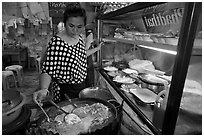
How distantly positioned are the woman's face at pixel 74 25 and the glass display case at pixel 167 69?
52 cm

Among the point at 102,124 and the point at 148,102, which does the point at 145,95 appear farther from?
the point at 102,124

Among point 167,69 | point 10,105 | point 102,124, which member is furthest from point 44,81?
point 167,69

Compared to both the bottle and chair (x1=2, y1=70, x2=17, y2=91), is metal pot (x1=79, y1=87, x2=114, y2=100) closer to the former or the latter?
the bottle

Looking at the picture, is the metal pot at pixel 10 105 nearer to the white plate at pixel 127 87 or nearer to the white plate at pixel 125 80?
the white plate at pixel 127 87

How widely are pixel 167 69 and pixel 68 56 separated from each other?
4.54 feet

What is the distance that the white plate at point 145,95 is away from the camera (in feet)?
4.54

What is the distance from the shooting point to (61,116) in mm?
1178

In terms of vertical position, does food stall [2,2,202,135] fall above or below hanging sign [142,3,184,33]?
below

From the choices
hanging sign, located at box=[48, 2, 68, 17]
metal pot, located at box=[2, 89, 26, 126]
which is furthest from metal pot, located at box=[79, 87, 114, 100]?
hanging sign, located at box=[48, 2, 68, 17]

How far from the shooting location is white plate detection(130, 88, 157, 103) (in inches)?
54.5

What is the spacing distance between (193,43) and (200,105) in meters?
0.45

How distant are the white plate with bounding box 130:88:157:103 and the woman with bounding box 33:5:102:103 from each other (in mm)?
707

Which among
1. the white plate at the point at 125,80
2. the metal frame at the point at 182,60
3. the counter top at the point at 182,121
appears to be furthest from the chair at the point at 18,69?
the metal frame at the point at 182,60

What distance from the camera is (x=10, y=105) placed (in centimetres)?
94
